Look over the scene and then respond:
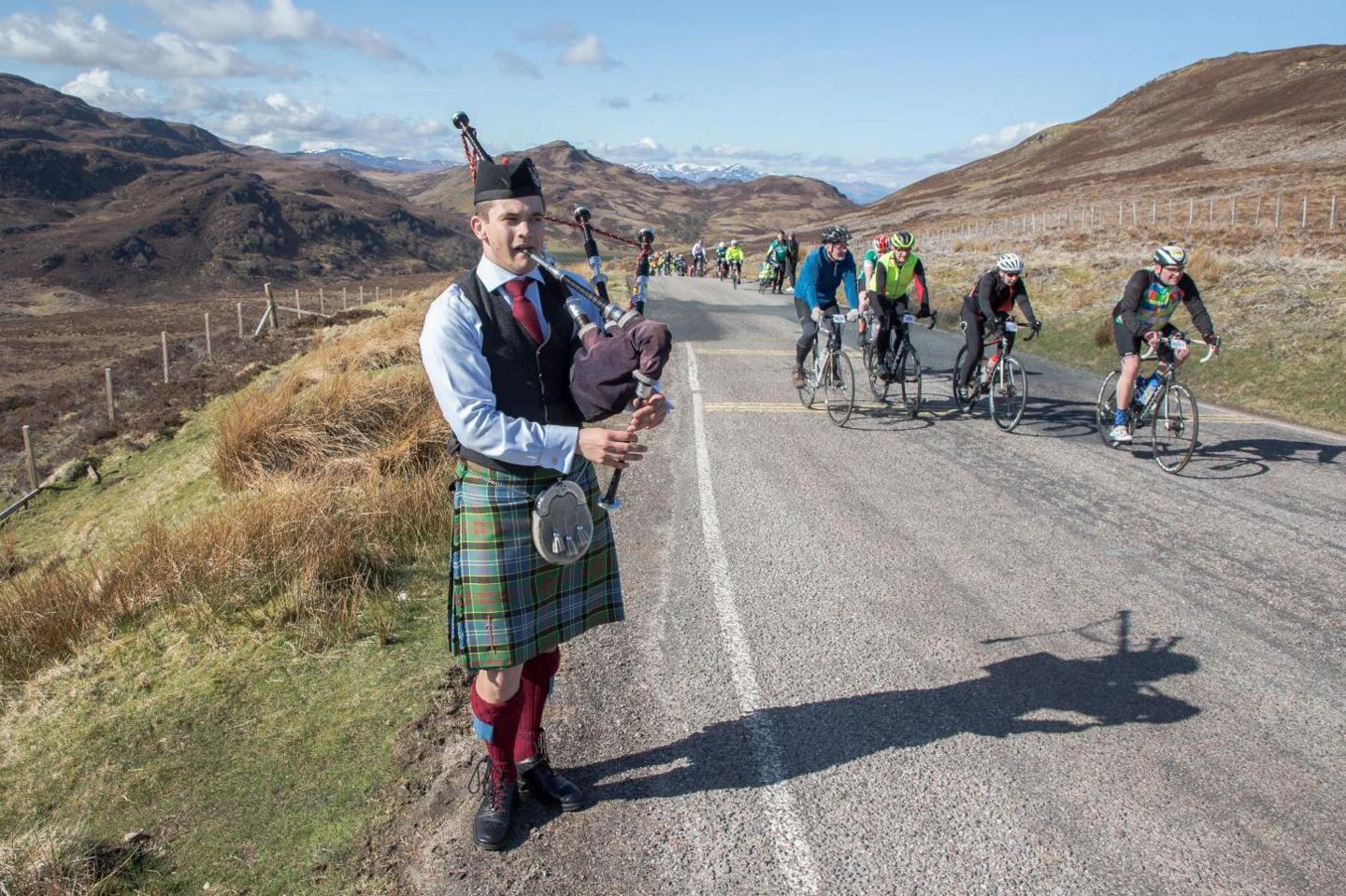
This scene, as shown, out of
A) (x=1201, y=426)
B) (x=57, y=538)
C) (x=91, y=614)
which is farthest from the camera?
(x=57, y=538)

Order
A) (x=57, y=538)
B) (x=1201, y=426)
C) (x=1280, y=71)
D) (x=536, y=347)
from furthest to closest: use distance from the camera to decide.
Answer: (x=1280, y=71) < (x=57, y=538) < (x=1201, y=426) < (x=536, y=347)

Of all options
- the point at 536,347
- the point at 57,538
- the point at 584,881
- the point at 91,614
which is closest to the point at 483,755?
the point at 584,881

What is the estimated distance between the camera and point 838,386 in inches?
375

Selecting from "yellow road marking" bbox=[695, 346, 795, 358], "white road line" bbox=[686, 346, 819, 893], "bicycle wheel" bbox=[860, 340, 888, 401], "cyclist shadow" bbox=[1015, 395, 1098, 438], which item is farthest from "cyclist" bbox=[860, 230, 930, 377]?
"white road line" bbox=[686, 346, 819, 893]

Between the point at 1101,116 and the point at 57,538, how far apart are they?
114377mm

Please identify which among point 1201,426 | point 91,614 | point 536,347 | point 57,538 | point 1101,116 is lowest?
point 57,538

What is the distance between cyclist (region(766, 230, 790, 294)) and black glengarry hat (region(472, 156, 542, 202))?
76.3 ft

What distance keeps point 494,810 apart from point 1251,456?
781 cm

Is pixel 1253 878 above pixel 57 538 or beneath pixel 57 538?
above

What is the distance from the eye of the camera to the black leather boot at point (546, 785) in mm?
3141

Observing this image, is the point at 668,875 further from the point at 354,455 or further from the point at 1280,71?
the point at 1280,71

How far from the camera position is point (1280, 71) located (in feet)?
274

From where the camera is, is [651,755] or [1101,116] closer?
[651,755]

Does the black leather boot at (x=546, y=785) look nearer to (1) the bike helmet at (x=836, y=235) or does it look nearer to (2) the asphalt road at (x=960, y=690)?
(2) the asphalt road at (x=960, y=690)
